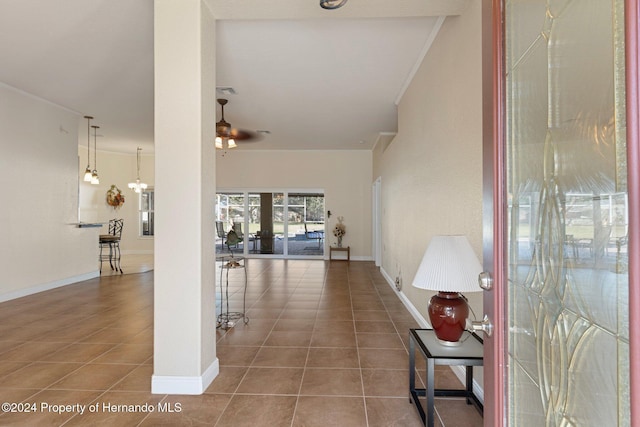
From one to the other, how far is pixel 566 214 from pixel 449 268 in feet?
3.21

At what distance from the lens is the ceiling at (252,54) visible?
2.63 metres

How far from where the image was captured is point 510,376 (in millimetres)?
1032

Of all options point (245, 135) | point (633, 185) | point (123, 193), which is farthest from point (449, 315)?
point (123, 193)

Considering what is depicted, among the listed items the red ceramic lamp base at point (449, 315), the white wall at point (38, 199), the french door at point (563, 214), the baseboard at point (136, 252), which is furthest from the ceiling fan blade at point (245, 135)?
the french door at point (563, 214)

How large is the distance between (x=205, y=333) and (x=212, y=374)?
0.35 m

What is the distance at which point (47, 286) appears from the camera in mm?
5246

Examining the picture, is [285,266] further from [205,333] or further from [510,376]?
[510,376]

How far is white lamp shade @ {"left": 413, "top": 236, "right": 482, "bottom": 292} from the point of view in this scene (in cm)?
173

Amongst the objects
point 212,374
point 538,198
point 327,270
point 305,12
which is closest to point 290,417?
point 212,374

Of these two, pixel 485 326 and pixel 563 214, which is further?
pixel 485 326

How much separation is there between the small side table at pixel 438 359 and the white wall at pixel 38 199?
5453 mm

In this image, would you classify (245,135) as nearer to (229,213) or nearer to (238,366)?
(229,213)

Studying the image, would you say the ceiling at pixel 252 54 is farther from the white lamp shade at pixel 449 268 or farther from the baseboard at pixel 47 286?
the baseboard at pixel 47 286

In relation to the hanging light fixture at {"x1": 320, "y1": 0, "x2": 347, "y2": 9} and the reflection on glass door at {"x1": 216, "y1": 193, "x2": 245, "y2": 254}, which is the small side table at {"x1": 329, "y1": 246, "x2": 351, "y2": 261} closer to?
the reflection on glass door at {"x1": 216, "y1": 193, "x2": 245, "y2": 254}
